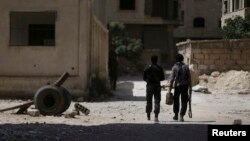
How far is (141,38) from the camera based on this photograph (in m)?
52.6

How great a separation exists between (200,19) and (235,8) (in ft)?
28.8

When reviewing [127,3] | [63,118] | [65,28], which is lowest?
[63,118]

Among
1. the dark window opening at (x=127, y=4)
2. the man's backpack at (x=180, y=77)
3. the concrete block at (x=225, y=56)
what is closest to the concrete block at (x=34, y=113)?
the man's backpack at (x=180, y=77)

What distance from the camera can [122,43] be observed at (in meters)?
48.1

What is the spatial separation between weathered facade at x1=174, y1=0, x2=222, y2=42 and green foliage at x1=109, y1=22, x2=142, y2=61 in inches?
662

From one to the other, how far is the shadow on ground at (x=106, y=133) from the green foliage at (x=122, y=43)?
118 ft

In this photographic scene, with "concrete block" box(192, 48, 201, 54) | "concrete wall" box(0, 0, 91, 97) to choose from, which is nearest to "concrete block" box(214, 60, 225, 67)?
"concrete block" box(192, 48, 201, 54)

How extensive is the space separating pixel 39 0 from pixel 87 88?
153 inches

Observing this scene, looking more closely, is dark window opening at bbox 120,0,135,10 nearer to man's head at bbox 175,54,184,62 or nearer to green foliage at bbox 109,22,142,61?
green foliage at bbox 109,22,142,61

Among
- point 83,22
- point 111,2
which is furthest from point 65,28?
point 111,2

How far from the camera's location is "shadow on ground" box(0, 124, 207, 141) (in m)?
9.56

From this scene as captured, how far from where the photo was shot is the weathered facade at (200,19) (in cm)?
6488

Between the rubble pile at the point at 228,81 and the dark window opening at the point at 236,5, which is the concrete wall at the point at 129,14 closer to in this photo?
the dark window opening at the point at 236,5

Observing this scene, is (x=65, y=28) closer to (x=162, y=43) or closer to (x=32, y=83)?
(x=32, y=83)
